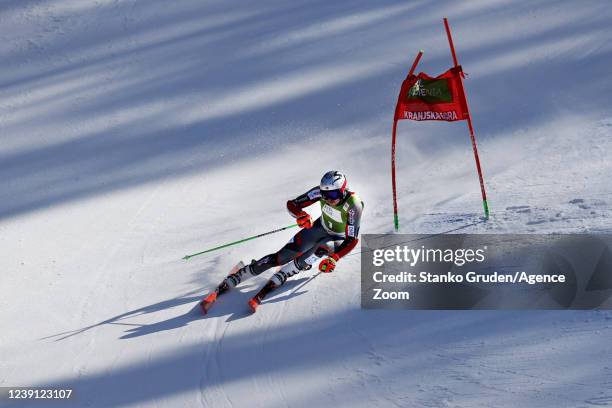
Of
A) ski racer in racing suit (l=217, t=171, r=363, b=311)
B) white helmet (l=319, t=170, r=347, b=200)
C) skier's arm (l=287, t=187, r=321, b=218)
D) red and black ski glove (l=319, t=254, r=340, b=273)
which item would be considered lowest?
red and black ski glove (l=319, t=254, r=340, b=273)

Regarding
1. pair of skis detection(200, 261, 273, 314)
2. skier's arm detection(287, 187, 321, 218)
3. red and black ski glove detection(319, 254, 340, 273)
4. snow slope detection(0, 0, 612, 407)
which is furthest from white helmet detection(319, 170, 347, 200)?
pair of skis detection(200, 261, 273, 314)

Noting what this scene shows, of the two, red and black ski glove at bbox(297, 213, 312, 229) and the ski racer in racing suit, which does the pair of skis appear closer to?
the ski racer in racing suit

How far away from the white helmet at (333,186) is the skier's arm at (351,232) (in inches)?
10.4

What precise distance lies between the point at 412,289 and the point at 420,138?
4.53 meters

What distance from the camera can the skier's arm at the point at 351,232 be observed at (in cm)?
1106

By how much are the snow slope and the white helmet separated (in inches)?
41.3

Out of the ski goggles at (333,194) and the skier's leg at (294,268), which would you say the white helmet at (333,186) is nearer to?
the ski goggles at (333,194)

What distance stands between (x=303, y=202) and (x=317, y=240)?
0.58 meters

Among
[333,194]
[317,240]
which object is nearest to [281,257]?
[317,240]

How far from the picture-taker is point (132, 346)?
10539 mm

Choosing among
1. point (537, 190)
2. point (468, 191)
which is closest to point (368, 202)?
point (468, 191)

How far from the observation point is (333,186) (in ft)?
36.6

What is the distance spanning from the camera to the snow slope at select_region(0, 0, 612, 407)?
381 inches

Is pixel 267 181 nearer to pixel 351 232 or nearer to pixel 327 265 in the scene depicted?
pixel 351 232
